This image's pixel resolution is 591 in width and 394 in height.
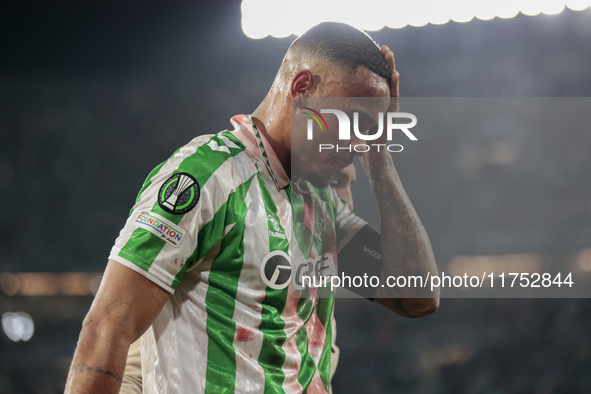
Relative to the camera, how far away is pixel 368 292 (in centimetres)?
127

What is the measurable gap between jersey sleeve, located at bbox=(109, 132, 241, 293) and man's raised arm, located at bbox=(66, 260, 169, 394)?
0.02m

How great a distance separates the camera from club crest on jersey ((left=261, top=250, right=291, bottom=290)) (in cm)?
93

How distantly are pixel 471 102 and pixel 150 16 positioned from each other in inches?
114

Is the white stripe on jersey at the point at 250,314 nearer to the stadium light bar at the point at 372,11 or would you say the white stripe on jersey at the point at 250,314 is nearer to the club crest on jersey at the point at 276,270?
the club crest on jersey at the point at 276,270

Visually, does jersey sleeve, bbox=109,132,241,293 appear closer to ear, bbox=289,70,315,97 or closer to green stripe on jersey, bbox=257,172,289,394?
green stripe on jersey, bbox=257,172,289,394

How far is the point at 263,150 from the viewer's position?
1047 millimetres

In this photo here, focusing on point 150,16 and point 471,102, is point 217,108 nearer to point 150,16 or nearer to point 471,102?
point 150,16

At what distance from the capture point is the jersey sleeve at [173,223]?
78cm

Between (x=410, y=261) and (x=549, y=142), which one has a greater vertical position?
(x=549, y=142)

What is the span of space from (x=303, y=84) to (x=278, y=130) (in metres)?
0.11

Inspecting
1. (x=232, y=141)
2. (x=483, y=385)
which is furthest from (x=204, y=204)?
(x=483, y=385)

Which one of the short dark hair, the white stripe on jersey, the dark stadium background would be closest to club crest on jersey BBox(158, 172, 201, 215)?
the white stripe on jersey

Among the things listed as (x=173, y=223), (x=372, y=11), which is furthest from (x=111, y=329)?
(x=372, y=11)

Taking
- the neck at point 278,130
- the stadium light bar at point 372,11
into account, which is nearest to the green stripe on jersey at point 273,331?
the neck at point 278,130
